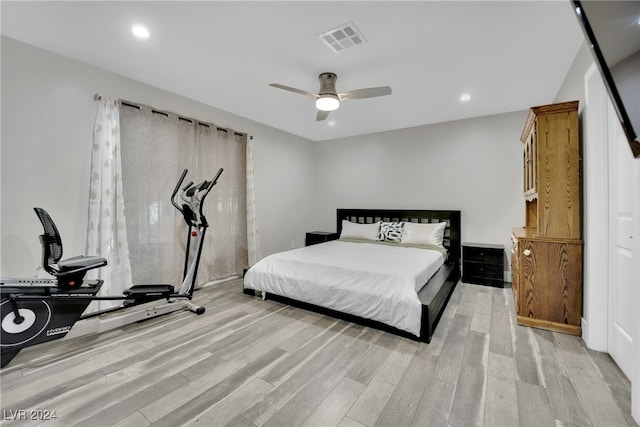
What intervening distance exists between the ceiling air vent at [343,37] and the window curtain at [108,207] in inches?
95.7

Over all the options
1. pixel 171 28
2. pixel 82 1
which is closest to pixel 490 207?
pixel 171 28

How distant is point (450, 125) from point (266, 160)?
128 inches

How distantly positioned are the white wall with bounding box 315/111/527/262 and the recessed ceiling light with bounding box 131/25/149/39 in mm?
3888

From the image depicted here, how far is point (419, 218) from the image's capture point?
4.59m

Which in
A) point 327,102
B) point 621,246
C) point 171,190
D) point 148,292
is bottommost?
point 148,292

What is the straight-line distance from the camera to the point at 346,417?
1.43 metres

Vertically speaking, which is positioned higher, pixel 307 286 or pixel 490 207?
pixel 490 207

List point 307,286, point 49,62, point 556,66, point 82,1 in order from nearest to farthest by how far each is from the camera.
A: point 82,1, point 49,62, point 556,66, point 307,286

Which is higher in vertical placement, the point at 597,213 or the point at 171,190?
the point at 171,190

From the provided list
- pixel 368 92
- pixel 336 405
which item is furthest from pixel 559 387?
pixel 368 92

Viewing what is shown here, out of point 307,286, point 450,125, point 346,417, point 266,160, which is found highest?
point 450,125

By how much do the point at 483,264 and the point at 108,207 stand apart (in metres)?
4.84

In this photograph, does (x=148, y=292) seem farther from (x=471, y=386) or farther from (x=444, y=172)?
(x=444, y=172)

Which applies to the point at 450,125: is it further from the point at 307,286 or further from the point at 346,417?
the point at 346,417
